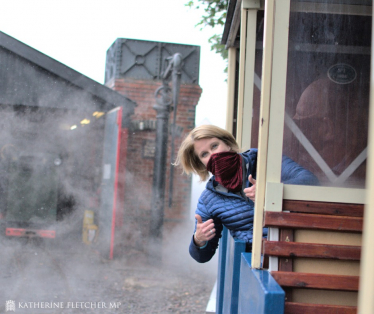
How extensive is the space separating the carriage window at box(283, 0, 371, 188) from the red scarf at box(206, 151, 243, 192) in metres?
0.41

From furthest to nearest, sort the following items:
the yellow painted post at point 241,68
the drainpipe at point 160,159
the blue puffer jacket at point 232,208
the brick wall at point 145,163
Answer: the brick wall at point 145,163 < the drainpipe at point 160,159 < the yellow painted post at point 241,68 < the blue puffer jacket at point 232,208

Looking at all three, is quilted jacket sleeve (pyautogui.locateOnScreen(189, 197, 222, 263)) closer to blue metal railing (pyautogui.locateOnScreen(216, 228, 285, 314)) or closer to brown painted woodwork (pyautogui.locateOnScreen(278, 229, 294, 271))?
blue metal railing (pyautogui.locateOnScreen(216, 228, 285, 314))

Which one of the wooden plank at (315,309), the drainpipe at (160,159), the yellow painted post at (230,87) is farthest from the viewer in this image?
the drainpipe at (160,159)

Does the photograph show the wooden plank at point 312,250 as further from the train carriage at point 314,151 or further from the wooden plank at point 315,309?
the wooden plank at point 315,309

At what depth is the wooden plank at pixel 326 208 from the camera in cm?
145

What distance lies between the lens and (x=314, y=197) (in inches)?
57.9

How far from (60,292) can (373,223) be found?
5100 millimetres

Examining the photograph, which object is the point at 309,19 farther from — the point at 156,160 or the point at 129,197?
the point at 129,197

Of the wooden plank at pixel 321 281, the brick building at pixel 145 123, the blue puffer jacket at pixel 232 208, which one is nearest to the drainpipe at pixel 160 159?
the brick building at pixel 145 123

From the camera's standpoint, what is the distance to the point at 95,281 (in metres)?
5.77

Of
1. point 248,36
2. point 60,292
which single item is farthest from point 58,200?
point 248,36

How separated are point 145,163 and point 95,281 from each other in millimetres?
2838

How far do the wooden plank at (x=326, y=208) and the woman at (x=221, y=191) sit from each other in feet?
1.52

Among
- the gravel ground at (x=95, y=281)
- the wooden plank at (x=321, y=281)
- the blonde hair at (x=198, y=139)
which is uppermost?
the blonde hair at (x=198, y=139)
